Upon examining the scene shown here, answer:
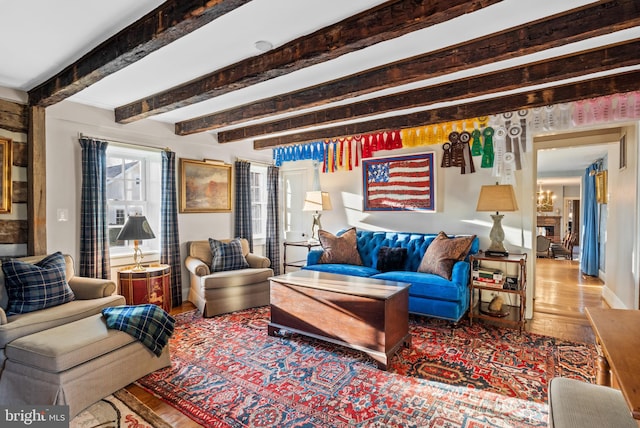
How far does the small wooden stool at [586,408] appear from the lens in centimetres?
116

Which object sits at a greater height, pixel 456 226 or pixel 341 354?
pixel 456 226

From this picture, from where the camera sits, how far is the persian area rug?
193 centimetres

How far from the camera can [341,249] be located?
457 centimetres

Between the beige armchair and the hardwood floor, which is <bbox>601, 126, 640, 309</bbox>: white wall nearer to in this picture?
the hardwood floor

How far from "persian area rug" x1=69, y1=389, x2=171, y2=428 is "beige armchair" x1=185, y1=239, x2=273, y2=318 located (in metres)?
1.60

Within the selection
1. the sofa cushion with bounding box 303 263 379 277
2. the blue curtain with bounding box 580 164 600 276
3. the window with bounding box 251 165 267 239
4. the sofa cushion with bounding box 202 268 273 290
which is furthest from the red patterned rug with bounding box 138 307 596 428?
the blue curtain with bounding box 580 164 600 276

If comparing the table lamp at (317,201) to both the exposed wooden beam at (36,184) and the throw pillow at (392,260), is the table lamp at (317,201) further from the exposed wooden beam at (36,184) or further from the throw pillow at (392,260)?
the exposed wooden beam at (36,184)

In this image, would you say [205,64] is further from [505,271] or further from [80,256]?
[505,271]

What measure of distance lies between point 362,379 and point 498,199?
2.40 metres

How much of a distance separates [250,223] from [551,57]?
13.7 feet

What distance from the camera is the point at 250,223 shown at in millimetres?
5289

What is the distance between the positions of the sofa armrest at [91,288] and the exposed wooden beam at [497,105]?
2985 millimetres

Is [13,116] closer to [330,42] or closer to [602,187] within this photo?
[330,42]

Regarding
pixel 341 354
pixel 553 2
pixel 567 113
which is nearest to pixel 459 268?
pixel 341 354
